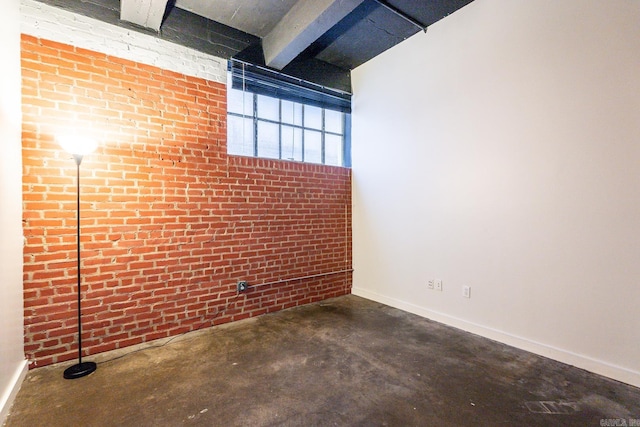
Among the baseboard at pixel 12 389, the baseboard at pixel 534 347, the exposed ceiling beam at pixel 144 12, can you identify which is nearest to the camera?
the baseboard at pixel 12 389

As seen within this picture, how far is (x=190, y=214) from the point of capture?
2.88m

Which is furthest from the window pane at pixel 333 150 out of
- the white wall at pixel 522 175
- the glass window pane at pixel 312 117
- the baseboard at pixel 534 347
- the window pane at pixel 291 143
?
the baseboard at pixel 534 347

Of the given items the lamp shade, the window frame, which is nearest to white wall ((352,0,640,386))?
the window frame

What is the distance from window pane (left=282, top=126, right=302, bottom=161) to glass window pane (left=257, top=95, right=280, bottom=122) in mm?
192

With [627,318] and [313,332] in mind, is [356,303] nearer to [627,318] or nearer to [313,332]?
[313,332]

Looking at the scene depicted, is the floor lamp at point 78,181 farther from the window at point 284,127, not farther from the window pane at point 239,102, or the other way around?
the window pane at point 239,102

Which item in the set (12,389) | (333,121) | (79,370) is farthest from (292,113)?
(12,389)

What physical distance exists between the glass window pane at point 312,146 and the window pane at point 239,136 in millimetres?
788

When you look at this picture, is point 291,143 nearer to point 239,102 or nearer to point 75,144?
point 239,102

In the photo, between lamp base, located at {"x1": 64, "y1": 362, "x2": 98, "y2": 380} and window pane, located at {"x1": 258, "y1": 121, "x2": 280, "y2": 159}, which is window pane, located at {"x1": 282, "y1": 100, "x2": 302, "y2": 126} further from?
lamp base, located at {"x1": 64, "y1": 362, "x2": 98, "y2": 380}

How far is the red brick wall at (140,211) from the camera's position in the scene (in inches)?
87.9

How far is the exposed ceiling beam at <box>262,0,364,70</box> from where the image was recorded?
8.45 ft

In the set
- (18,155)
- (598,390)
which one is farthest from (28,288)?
(598,390)

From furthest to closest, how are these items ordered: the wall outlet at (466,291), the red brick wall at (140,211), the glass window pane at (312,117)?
the glass window pane at (312,117) < the wall outlet at (466,291) < the red brick wall at (140,211)
